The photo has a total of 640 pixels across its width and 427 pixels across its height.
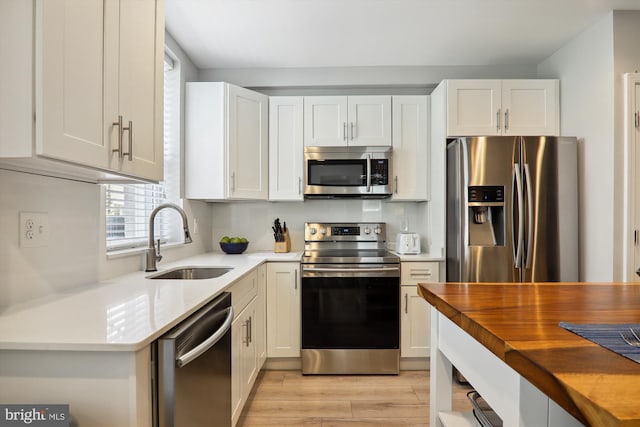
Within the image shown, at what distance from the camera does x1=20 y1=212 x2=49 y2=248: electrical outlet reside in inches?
54.4

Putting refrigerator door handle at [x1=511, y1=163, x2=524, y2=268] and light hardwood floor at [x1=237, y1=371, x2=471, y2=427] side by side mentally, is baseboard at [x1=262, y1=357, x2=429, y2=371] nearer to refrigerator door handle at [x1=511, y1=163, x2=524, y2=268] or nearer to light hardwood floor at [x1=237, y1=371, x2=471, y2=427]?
light hardwood floor at [x1=237, y1=371, x2=471, y2=427]

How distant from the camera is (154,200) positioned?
2676 mm

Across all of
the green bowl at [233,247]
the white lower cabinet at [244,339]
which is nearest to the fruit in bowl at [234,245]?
the green bowl at [233,247]

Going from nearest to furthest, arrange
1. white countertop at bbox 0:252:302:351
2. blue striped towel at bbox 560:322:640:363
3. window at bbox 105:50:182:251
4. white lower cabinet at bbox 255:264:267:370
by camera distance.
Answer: blue striped towel at bbox 560:322:640:363 < white countertop at bbox 0:252:302:351 < window at bbox 105:50:182:251 < white lower cabinet at bbox 255:264:267:370

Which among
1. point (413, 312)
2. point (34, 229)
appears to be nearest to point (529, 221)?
point (413, 312)

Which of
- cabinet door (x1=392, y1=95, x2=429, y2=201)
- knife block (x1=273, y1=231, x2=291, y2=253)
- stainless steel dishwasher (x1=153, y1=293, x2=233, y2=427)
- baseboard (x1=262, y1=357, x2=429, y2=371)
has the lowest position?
baseboard (x1=262, y1=357, x2=429, y2=371)

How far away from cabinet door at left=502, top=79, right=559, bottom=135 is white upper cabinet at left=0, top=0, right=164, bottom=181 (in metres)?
2.48

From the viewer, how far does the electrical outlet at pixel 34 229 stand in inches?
54.4

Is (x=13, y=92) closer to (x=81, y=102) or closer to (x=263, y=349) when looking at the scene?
(x=81, y=102)

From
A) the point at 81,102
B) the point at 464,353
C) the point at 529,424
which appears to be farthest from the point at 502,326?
the point at 81,102

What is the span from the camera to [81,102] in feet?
3.94

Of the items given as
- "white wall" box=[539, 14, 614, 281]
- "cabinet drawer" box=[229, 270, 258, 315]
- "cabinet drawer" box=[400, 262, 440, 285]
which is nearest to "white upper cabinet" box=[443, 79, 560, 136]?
"white wall" box=[539, 14, 614, 281]

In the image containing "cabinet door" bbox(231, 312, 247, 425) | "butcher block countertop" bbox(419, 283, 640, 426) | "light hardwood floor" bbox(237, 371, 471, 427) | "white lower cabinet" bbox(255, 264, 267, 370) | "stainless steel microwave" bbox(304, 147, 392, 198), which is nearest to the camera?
"butcher block countertop" bbox(419, 283, 640, 426)

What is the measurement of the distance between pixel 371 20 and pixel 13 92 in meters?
2.13
